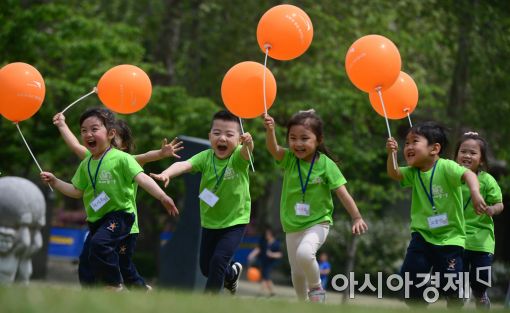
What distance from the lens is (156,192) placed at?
338 inches

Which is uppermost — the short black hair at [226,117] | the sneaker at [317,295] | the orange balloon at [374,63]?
the orange balloon at [374,63]

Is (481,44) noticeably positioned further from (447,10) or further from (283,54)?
(283,54)

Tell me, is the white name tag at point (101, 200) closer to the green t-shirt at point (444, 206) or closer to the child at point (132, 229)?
the child at point (132, 229)

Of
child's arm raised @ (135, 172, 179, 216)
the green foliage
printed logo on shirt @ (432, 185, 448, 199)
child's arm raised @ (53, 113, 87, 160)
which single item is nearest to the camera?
child's arm raised @ (135, 172, 179, 216)

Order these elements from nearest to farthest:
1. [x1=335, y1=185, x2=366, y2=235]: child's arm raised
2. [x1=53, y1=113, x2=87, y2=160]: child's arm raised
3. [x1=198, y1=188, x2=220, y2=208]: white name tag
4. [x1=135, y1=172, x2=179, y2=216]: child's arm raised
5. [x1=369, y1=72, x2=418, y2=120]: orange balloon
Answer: [x1=135, y1=172, x2=179, y2=216]: child's arm raised
[x1=335, y1=185, x2=366, y2=235]: child's arm raised
[x1=198, y1=188, x2=220, y2=208]: white name tag
[x1=53, y1=113, x2=87, y2=160]: child's arm raised
[x1=369, y1=72, x2=418, y2=120]: orange balloon

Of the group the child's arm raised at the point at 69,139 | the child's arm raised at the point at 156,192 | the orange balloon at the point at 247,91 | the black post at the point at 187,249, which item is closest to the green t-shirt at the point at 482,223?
the orange balloon at the point at 247,91

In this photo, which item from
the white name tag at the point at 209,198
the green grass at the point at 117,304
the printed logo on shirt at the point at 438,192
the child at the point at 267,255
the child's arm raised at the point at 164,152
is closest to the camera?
the green grass at the point at 117,304

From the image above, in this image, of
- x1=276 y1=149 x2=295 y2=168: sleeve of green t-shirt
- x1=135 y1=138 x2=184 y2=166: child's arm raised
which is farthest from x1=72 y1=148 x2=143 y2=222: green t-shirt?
x1=276 y1=149 x2=295 y2=168: sleeve of green t-shirt

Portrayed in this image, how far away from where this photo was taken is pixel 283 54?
9.91 meters

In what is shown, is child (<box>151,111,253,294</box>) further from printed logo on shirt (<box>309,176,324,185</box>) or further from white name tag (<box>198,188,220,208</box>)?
printed logo on shirt (<box>309,176,324,185</box>)

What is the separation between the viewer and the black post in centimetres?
1457

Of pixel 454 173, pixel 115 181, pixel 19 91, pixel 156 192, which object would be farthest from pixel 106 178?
pixel 454 173

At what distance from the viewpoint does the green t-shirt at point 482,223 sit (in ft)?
31.6

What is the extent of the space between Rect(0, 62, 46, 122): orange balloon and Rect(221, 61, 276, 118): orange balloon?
6.81ft
